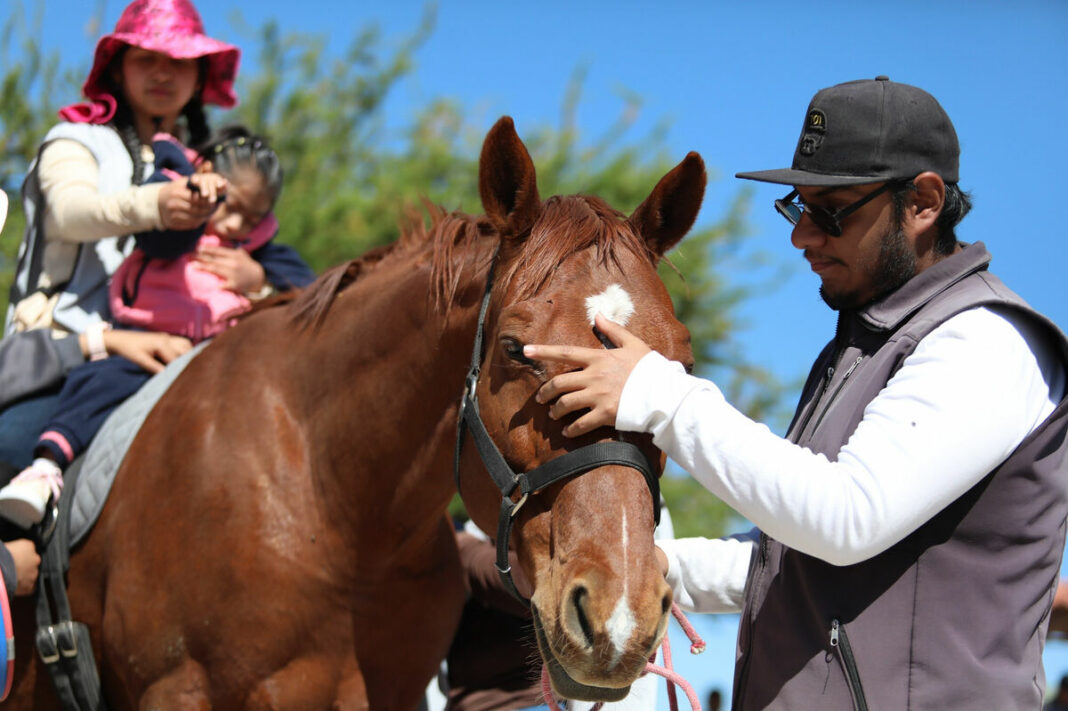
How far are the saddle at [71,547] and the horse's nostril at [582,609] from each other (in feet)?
6.17

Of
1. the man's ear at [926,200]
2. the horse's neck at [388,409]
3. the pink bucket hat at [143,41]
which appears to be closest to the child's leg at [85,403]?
the horse's neck at [388,409]

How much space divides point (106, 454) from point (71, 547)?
311 mm

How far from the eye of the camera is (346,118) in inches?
552

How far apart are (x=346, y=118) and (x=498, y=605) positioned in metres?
11.4

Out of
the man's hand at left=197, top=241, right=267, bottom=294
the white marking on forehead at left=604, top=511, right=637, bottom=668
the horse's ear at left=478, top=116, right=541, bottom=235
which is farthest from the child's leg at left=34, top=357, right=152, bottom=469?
the white marking on forehead at left=604, top=511, right=637, bottom=668

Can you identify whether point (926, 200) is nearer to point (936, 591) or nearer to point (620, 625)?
point (936, 591)

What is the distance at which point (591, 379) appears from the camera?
7.37 feet

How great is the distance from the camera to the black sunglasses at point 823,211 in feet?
7.81

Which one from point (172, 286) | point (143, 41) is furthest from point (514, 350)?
point (143, 41)

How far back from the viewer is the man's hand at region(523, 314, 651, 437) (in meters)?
2.23

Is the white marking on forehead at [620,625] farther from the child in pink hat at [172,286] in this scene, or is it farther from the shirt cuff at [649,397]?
the child in pink hat at [172,286]

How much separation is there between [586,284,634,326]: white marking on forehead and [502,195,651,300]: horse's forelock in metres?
0.13

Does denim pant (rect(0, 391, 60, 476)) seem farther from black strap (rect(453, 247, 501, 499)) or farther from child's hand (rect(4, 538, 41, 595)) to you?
black strap (rect(453, 247, 501, 499))

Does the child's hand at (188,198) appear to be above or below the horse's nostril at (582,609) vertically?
above
